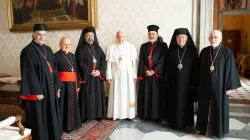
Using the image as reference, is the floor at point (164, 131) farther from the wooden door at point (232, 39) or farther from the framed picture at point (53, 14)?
the wooden door at point (232, 39)

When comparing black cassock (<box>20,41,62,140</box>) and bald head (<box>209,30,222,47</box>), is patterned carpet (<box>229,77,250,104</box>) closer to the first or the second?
bald head (<box>209,30,222,47</box>)

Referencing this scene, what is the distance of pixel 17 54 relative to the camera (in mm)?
6309

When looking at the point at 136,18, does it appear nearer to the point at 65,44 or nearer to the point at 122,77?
the point at 122,77

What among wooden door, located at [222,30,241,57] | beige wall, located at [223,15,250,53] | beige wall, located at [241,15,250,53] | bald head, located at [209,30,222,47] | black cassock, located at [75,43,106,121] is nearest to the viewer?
bald head, located at [209,30,222,47]

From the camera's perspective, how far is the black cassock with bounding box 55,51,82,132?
13.2 feet

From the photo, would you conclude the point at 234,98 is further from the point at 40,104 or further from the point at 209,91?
the point at 40,104

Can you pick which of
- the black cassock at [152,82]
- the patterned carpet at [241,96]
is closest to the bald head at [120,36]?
the black cassock at [152,82]

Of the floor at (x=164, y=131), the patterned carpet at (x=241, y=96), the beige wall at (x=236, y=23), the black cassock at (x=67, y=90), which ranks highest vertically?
the beige wall at (x=236, y=23)

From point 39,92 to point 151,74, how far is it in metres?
2.18

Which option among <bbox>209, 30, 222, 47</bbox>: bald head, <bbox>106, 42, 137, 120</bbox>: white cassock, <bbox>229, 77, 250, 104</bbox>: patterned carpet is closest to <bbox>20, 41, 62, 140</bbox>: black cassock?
<bbox>106, 42, 137, 120</bbox>: white cassock

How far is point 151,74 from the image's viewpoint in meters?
4.53

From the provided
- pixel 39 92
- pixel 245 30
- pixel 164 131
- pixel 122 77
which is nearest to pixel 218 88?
pixel 164 131

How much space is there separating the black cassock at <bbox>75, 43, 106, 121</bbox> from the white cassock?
0.29 m

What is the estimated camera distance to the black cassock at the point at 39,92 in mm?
3271
